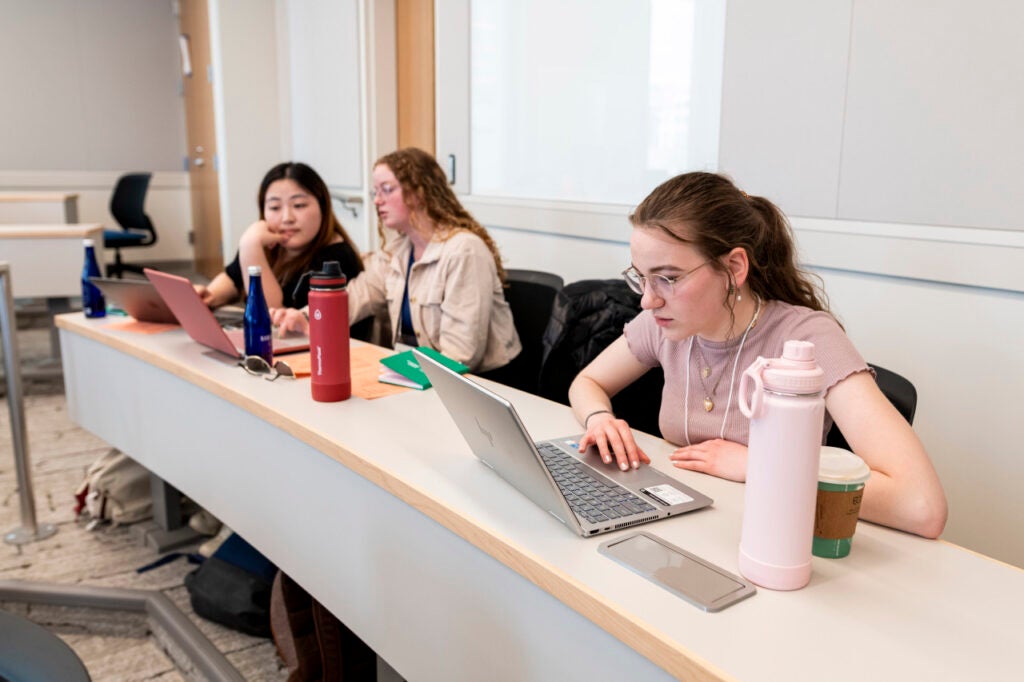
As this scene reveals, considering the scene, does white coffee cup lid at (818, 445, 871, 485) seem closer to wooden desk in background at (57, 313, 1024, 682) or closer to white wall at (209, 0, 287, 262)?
wooden desk in background at (57, 313, 1024, 682)

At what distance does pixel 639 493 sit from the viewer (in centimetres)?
106

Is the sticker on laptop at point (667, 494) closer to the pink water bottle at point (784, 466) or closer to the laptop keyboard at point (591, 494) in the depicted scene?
the laptop keyboard at point (591, 494)

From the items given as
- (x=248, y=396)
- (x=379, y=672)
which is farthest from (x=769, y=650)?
(x=248, y=396)

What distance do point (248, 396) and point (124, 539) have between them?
1280 mm

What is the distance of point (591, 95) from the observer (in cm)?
258

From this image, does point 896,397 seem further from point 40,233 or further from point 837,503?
point 40,233

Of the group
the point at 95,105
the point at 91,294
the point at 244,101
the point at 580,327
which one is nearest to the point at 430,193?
the point at 580,327

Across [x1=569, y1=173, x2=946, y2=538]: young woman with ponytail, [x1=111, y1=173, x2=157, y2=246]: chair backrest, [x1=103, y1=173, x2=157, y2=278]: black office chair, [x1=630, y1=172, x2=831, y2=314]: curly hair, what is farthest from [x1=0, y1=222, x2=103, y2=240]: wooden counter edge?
[x1=630, y1=172, x2=831, y2=314]: curly hair

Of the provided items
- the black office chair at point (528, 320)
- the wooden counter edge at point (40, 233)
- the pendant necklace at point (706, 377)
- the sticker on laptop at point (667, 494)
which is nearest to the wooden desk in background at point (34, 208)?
the wooden counter edge at point (40, 233)

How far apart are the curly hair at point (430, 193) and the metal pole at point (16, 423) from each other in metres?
1.14

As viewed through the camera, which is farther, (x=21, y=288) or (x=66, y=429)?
(x=21, y=288)

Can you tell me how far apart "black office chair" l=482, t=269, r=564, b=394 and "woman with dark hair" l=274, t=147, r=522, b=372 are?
0.04 meters

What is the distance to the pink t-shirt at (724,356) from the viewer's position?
1180 millimetres

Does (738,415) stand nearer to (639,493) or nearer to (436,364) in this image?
(639,493)
